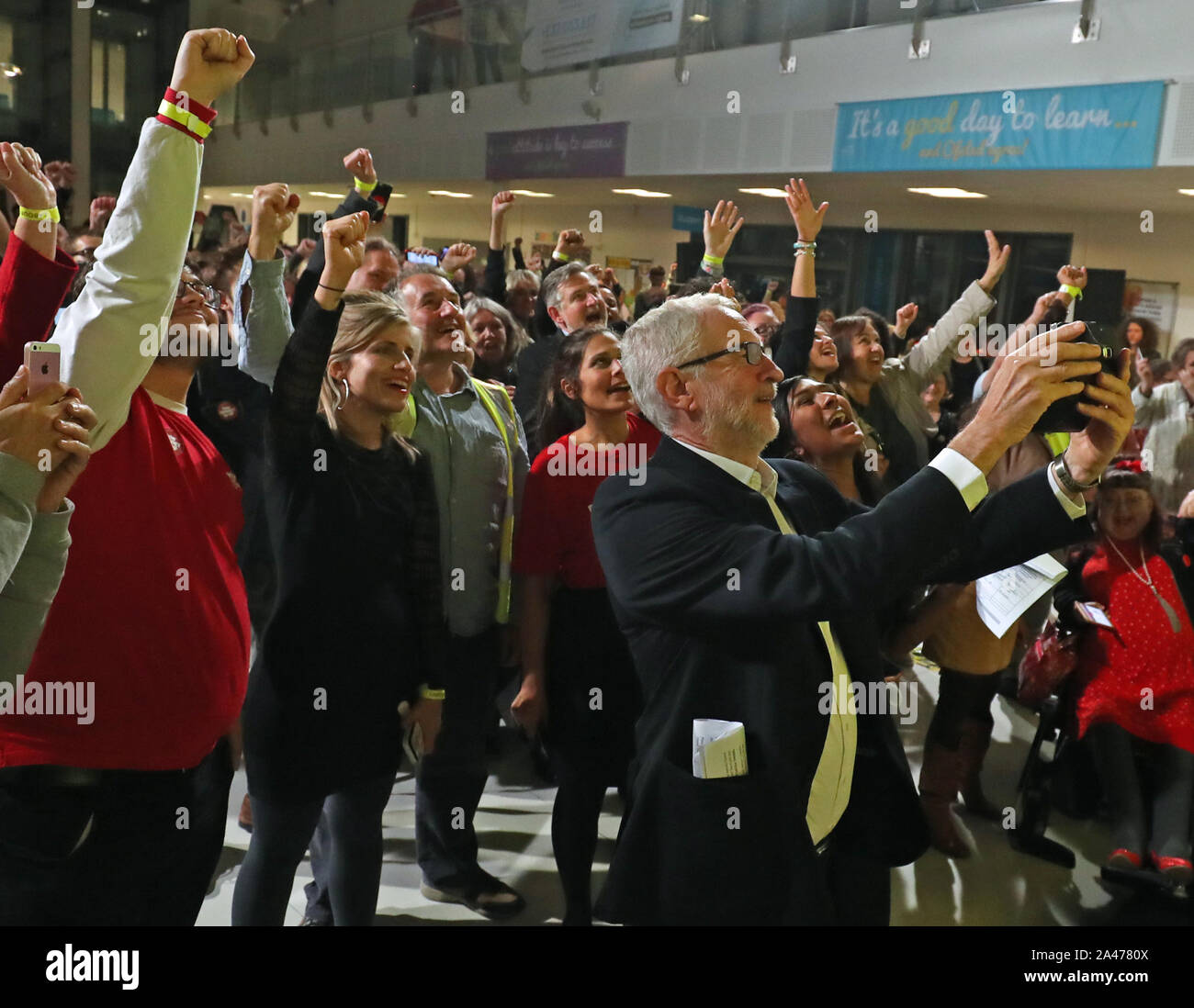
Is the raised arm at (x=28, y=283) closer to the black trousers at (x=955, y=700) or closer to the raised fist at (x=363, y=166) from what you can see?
the raised fist at (x=363, y=166)

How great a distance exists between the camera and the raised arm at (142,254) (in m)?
1.22

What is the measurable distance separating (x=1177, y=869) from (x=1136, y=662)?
22.3 inches

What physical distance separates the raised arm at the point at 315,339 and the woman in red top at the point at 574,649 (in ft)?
2.32

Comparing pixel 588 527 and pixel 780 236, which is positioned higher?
pixel 780 236

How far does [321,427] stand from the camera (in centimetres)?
177

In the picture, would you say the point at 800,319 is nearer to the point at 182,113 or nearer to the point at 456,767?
the point at 456,767

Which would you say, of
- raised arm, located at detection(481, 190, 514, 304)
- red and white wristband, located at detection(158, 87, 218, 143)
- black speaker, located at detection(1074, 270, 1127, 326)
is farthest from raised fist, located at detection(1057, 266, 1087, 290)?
black speaker, located at detection(1074, 270, 1127, 326)

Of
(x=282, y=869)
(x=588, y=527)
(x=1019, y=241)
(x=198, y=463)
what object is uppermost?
(x=1019, y=241)

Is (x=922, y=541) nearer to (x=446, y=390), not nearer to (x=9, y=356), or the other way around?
(x=9, y=356)

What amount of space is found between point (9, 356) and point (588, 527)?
4.07ft

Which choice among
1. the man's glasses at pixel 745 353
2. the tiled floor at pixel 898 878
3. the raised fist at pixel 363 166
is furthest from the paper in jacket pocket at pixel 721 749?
the raised fist at pixel 363 166

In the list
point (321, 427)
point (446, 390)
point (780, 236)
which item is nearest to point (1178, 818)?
point (446, 390)

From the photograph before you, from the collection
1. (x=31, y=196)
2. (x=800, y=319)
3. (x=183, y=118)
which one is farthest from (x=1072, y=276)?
(x=31, y=196)
